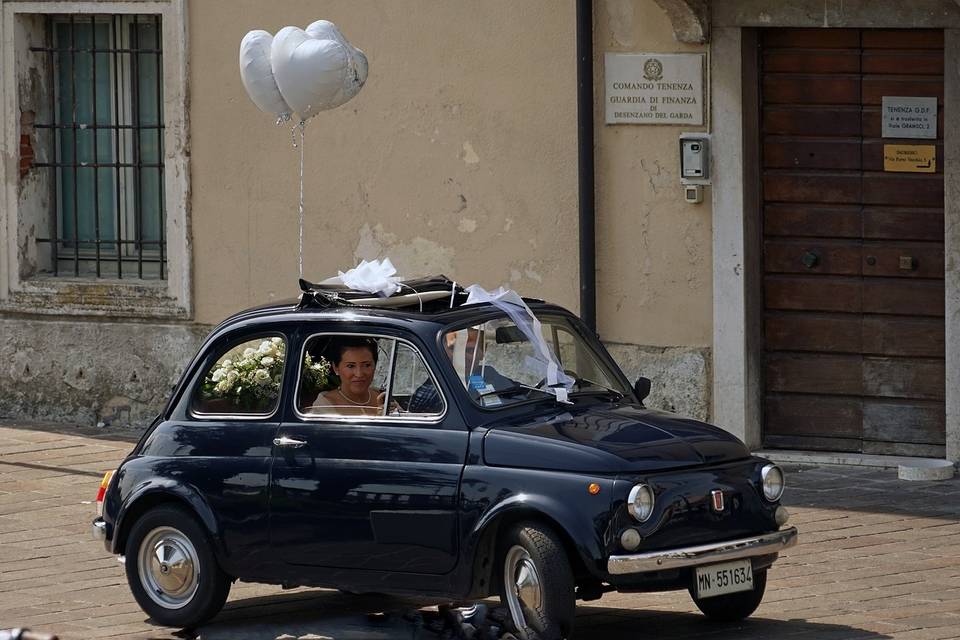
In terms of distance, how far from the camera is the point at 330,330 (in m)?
8.30

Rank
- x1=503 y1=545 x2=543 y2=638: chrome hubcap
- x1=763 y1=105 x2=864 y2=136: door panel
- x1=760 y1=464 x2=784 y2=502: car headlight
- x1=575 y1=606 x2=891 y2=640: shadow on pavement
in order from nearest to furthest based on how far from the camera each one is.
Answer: x1=503 y1=545 x2=543 y2=638: chrome hubcap, x1=760 y1=464 x2=784 y2=502: car headlight, x1=575 y1=606 x2=891 y2=640: shadow on pavement, x1=763 y1=105 x2=864 y2=136: door panel

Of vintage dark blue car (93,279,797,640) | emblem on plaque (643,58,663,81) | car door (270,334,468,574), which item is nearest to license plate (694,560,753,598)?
vintage dark blue car (93,279,797,640)

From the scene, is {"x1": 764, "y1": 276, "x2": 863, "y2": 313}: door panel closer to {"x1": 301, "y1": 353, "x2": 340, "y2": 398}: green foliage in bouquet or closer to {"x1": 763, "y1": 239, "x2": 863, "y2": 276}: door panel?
{"x1": 763, "y1": 239, "x2": 863, "y2": 276}: door panel

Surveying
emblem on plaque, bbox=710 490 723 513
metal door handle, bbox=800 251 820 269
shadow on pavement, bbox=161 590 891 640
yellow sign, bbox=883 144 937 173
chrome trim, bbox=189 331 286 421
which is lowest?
shadow on pavement, bbox=161 590 891 640

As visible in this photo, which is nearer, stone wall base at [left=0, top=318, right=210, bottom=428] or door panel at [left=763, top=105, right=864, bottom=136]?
door panel at [left=763, top=105, right=864, bottom=136]

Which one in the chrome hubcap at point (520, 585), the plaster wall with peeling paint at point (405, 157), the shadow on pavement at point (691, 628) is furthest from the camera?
the plaster wall with peeling paint at point (405, 157)

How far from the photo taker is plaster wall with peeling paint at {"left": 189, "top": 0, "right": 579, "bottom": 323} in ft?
42.1

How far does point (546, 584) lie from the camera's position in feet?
24.1

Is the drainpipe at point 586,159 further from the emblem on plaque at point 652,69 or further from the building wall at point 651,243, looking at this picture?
the emblem on plaque at point 652,69

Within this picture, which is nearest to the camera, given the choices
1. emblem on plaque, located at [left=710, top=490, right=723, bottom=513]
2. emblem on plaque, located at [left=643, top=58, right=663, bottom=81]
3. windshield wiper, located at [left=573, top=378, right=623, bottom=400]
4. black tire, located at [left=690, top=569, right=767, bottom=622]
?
emblem on plaque, located at [left=710, top=490, right=723, bottom=513]

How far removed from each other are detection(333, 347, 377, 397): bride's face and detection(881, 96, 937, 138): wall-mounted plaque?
508 centimetres

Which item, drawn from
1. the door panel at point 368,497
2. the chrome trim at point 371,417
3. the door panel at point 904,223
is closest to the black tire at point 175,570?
the door panel at point 368,497

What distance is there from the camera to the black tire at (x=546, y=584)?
289 inches

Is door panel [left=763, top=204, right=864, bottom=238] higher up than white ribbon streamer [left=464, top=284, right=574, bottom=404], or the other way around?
door panel [left=763, top=204, right=864, bottom=238]
